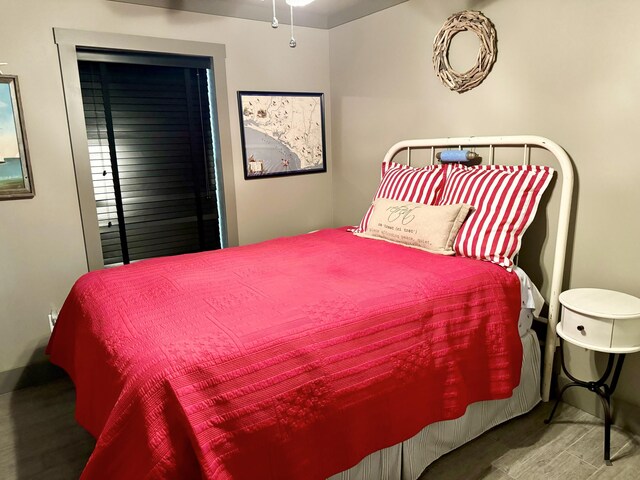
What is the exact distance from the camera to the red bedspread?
125cm

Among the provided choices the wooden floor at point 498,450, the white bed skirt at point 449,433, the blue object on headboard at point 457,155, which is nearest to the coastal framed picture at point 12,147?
the wooden floor at point 498,450

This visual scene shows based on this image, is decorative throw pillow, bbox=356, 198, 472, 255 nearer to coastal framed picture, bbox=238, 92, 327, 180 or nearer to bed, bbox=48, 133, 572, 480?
bed, bbox=48, 133, 572, 480

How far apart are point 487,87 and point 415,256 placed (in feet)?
3.50

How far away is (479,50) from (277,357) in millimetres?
2070

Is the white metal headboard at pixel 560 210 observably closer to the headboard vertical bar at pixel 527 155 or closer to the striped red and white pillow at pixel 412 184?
the headboard vertical bar at pixel 527 155

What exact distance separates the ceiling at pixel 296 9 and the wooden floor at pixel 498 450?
8.12 ft

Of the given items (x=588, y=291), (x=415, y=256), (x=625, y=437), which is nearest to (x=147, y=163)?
(x=415, y=256)

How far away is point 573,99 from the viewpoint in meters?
2.12

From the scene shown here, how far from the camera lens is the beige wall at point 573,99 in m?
1.97

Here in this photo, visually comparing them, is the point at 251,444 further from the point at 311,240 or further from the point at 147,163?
the point at 147,163

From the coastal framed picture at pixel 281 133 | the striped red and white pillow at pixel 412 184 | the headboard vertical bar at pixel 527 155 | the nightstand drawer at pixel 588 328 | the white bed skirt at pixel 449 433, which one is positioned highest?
the coastal framed picture at pixel 281 133

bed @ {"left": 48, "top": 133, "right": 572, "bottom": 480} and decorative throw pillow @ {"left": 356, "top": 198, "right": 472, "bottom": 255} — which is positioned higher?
decorative throw pillow @ {"left": 356, "top": 198, "right": 472, "bottom": 255}

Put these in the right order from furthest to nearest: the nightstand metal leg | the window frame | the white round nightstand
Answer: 1. the window frame
2. the nightstand metal leg
3. the white round nightstand

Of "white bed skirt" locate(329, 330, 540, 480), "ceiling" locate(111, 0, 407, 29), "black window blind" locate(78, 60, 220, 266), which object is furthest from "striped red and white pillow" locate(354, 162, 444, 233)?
"black window blind" locate(78, 60, 220, 266)
